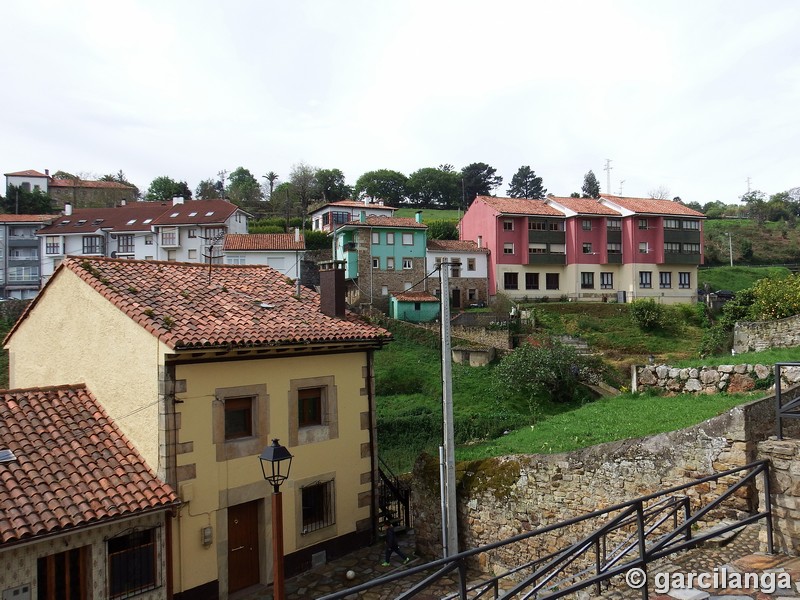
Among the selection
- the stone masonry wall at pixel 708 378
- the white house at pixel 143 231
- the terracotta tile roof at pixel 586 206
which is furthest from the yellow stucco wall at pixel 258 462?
the white house at pixel 143 231

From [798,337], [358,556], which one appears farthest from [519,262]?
[358,556]

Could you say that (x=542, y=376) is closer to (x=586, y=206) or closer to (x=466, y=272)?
(x=466, y=272)

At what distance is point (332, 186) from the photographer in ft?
287

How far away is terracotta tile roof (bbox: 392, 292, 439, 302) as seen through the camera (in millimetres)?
42656

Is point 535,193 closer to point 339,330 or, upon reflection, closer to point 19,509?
point 339,330

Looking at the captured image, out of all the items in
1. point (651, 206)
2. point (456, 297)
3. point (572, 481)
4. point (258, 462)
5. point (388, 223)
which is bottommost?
point (572, 481)

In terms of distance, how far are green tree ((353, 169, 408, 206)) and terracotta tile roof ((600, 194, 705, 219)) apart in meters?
46.6

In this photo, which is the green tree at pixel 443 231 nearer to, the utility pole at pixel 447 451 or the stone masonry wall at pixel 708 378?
the stone masonry wall at pixel 708 378

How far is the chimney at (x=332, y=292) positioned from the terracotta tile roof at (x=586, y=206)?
36.9m

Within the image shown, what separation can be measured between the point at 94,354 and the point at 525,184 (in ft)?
316

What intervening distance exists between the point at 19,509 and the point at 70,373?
4734mm

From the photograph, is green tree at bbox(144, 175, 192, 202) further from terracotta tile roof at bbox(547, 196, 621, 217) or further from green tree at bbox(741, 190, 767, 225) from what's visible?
green tree at bbox(741, 190, 767, 225)

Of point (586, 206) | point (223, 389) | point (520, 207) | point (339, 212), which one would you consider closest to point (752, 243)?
point (586, 206)

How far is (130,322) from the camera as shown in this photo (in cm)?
1180
